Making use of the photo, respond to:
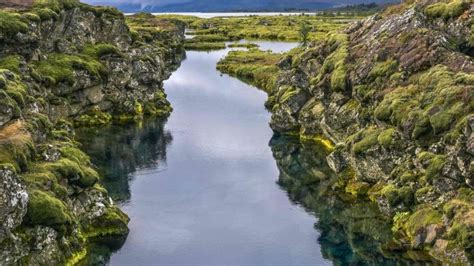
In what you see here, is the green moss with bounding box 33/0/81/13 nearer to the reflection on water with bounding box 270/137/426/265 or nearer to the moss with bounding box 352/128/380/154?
the reflection on water with bounding box 270/137/426/265

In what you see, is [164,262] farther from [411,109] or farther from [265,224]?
[411,109]

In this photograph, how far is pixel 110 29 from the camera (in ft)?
427

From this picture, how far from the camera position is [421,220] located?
6022cm

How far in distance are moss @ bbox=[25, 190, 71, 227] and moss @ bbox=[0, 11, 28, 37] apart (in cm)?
4760

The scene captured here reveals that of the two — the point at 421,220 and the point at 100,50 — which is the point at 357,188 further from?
the point at 100,50

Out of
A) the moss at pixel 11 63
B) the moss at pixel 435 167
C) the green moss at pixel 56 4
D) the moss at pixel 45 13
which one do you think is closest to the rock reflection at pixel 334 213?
the moss at pixel 435 167

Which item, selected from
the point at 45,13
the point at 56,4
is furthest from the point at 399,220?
the point at 56,4

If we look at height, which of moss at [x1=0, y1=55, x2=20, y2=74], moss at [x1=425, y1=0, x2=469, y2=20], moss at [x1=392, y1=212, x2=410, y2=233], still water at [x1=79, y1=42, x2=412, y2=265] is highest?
moss at [x1=425, y1=0, x2=469, y2=20]

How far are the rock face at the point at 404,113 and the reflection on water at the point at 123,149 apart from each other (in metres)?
23.8

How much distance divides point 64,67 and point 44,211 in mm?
59184

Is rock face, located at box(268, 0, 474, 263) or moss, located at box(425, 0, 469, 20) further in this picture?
moss, located at box(425, 0, 469, 20)

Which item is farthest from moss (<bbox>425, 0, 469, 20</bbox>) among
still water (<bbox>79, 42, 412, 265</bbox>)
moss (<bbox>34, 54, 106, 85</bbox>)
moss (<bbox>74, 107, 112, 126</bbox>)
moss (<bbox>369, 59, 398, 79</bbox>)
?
moss (<bbox>74, 107, 112, 126</bbox>)

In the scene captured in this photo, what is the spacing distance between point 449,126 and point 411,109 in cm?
779

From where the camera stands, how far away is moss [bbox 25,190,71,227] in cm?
5272
